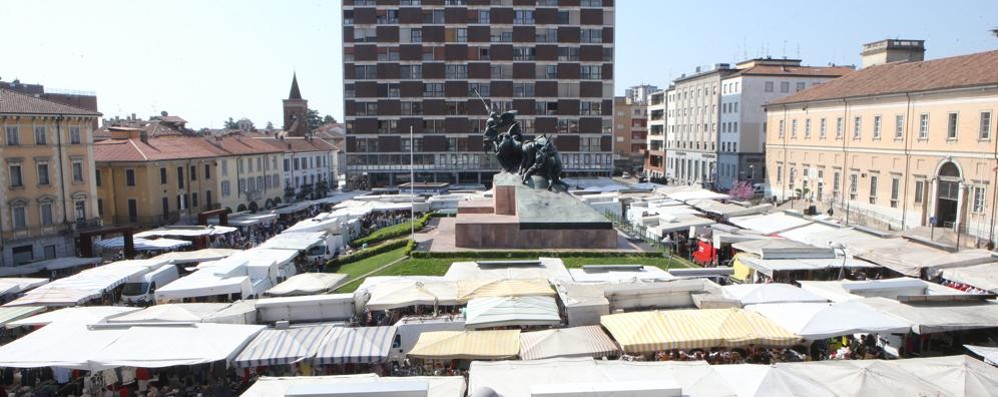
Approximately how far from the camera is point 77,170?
40.7 metres

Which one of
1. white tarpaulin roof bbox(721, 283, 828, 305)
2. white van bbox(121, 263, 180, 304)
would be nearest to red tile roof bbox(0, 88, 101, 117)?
white van bbox(121, 263, 180, 304)

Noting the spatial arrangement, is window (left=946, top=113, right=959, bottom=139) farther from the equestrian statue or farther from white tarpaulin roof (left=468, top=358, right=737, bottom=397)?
white tarpaulin roof (left=468, top=358, right=737, bottom=397)

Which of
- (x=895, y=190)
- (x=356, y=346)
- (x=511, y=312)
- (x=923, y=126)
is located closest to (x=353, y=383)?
(x=356, y=346)

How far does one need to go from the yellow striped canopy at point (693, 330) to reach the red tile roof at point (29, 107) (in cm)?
3436

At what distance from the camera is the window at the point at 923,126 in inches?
1411

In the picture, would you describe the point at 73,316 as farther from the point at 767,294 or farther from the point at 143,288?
the point at 767,294

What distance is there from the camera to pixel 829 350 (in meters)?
16.7

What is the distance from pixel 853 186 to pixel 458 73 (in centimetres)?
4284

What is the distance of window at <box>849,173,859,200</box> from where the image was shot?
42625 mm

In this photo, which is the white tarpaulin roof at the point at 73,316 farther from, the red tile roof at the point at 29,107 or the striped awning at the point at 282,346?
the red tile roof at the point at 29,107

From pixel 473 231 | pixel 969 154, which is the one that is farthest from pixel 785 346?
pixel 969 154

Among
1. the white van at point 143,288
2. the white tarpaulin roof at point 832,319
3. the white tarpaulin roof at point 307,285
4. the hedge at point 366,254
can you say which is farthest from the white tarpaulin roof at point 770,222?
the white van at point 143,288

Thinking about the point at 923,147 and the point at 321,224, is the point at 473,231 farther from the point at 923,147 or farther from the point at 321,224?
the point at 923,147

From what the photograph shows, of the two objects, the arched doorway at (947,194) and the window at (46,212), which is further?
the window at (46,212)
